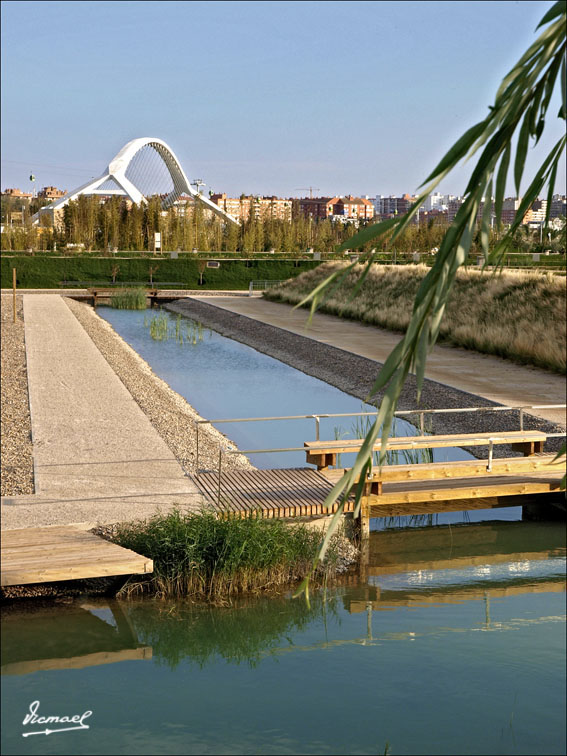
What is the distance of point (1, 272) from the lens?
136 ft

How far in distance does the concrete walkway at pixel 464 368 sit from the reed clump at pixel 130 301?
809cm

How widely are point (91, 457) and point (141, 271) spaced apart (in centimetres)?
3494

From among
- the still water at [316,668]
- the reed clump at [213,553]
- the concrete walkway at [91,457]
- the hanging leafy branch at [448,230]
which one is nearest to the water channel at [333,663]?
the still water at [316,668]

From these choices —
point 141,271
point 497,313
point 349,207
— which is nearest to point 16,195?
point 349,207

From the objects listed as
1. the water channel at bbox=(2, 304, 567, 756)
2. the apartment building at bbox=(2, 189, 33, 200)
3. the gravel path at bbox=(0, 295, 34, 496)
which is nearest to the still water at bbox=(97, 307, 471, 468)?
the gravel path at bbox=(0, 295, 34, 496)

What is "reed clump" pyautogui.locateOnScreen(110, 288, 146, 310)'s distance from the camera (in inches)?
1403

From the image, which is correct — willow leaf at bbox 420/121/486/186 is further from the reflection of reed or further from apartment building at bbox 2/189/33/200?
apartment building at bbox 2/189/33/200

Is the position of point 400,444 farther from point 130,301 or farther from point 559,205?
point 559,205

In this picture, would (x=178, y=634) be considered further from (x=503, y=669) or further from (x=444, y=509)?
(x=444, y=509)

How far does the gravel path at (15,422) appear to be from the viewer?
329 inches

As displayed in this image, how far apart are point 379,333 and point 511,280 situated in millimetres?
3948

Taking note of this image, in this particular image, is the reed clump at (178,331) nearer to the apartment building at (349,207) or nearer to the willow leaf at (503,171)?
the willow leaf at (503,171)

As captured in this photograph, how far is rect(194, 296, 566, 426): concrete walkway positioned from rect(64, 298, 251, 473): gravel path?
2.21 metres

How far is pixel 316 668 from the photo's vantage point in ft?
18.4
